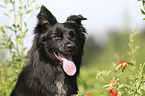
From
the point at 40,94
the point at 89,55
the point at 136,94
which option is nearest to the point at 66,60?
the point at 40,94

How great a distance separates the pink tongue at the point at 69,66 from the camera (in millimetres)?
4352

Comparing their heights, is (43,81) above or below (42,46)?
below

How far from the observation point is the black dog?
4332 mm

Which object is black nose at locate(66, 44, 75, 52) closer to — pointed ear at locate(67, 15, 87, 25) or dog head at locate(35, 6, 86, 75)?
dog head at locate(35, 6, 86, 75)

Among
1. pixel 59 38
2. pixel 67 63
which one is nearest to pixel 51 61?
pixel 67 63

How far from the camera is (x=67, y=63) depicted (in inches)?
172

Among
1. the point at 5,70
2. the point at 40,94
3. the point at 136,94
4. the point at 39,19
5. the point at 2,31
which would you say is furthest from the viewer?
the point at 5,70

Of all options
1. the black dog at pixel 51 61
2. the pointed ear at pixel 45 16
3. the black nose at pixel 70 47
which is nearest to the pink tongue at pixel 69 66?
the black dog at pixel 51 61

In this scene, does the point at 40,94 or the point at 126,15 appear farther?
the point at 126,15

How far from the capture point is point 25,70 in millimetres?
4500

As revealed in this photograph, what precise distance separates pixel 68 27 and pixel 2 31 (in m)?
1.74

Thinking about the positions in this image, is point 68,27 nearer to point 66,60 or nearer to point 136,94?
point 66,60

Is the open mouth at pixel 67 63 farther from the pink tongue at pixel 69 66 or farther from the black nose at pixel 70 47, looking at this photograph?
the black nose at pixel 70 47

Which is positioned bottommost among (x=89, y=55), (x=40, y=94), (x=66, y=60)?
(x=89, y=55)
